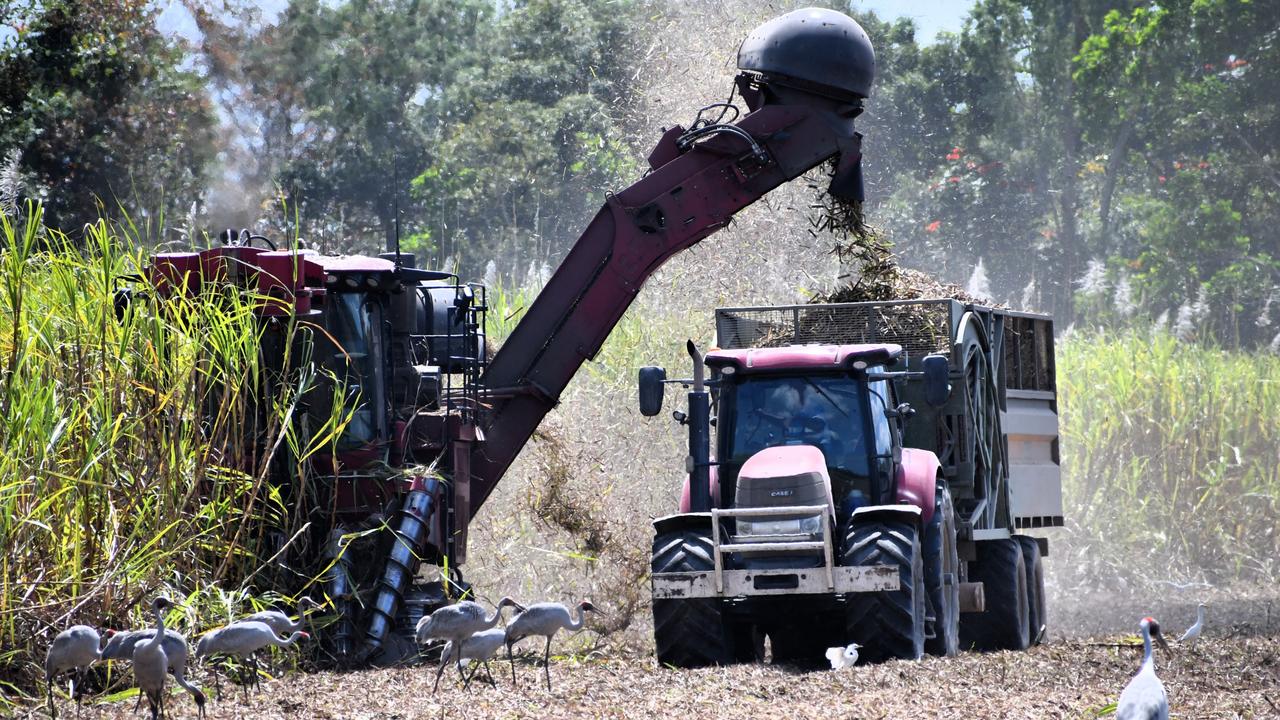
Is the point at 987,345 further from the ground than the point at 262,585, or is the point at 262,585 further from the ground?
the point at 987,345

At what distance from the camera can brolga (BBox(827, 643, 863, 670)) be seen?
10219 millimetres

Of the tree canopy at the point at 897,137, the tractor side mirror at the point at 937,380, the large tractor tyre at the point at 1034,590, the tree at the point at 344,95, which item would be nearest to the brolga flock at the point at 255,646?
the tractor side mirror at the point at 937,380

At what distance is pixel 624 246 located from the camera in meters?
13.3

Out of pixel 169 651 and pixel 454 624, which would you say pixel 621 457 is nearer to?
pixel 454 624

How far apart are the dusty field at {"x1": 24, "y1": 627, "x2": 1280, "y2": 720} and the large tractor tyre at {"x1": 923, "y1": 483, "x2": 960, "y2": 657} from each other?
0.37 metres

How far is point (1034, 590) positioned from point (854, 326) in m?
3.37

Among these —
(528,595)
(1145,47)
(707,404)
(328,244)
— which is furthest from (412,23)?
(707,404)

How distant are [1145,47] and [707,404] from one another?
79.3 ft

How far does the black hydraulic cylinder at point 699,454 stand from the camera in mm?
11117

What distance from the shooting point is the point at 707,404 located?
1118 centimetres

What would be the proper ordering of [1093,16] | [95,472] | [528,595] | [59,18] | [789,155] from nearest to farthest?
[95,472], [789,155], [528,595], [59,18], [1093,16]

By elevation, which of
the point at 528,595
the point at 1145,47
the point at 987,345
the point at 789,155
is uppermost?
the point at 1145,47

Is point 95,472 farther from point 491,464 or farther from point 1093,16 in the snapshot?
point 1093,16

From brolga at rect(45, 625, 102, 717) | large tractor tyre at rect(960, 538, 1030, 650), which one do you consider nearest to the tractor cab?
large tractor tyre at rect(960, 538, 1030, 650)
